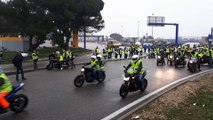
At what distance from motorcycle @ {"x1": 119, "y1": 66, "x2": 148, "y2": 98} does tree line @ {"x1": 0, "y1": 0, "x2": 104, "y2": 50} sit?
101 ft

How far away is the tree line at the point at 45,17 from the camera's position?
4278 centimetres

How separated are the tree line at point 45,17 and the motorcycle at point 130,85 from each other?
30.7 m

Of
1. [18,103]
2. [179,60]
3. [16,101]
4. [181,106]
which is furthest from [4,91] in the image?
[179,60]

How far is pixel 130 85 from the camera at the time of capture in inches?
490

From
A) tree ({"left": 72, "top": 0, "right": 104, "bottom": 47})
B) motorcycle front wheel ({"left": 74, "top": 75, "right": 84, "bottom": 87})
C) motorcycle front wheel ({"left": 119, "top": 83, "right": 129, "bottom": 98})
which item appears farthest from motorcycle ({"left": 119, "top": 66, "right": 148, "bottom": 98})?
tree ({"left": 72, "top": 0, "right": 104, "bottom": 47})

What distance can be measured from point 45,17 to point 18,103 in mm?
35097

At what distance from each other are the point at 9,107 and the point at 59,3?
37661 millimetres

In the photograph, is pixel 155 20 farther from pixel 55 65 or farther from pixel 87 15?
pixel 55 65

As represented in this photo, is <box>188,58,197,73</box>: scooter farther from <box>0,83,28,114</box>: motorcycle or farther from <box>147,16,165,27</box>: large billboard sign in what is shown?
<box>147,16,165,27</box>: large billboard sign

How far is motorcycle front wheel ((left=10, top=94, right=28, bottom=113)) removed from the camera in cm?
913

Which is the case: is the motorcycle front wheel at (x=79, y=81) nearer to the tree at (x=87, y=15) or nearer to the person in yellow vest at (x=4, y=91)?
the person in yellow vest at (x=4, y=91)

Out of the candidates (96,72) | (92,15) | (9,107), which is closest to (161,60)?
(96,72)

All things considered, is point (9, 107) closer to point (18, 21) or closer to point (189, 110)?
point (189, 110)

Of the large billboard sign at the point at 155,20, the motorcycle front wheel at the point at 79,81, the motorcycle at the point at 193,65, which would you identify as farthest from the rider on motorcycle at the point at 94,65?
the large billboard sign at the point at 155,20
